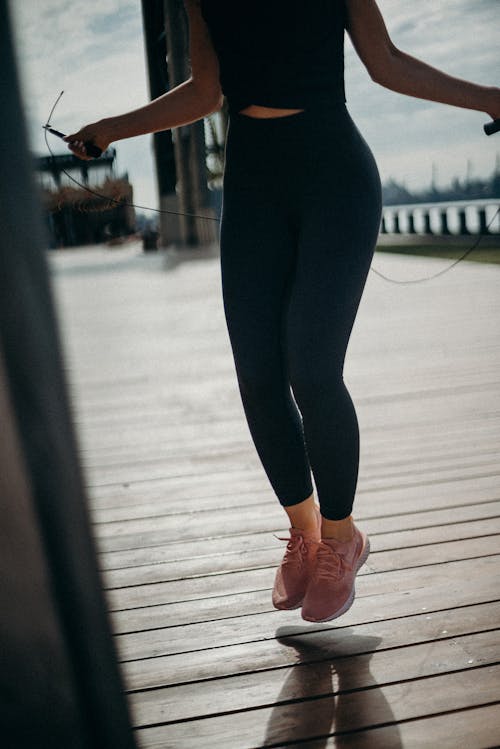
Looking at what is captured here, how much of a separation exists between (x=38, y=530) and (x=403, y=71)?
3.46ft

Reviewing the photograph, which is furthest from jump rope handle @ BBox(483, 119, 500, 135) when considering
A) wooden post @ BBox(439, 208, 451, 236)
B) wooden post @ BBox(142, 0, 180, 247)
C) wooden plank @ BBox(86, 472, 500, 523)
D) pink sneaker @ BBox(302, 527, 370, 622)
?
wooden post @ BBox(142, 0, 180, 247)

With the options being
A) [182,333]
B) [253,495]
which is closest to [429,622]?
[253,495]

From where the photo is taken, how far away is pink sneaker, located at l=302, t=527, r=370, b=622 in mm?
1355

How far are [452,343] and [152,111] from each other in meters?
3.26

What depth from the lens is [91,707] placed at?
593 mm

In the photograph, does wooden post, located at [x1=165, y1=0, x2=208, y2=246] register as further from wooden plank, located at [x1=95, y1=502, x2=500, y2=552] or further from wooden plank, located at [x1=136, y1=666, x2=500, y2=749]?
wooden plank, located at [x1=136, y1=666, x2=500, y2=749]

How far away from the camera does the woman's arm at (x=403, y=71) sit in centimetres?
124

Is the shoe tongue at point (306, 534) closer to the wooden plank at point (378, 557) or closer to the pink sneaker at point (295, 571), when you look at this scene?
the pink sneaker at point (295, 571)

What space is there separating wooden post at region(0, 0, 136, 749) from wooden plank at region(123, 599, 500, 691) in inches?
29.1

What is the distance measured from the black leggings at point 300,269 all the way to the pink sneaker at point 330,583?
8 centimetres

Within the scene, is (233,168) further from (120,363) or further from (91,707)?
(120,363)

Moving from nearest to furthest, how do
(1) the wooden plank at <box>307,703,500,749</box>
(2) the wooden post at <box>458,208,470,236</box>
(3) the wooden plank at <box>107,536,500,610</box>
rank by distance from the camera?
(1) the wooden plank at <box>307,703,500,749</box>, (3) the wooden plank at <box>107,536,500,610</box>, (2) the wooden post at <box>458,208,470,236</box>

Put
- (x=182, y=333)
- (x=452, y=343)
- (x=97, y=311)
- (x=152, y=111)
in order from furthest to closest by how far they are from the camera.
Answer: (x=97, y=311) → (x=182, y=333) → (x=452, y=343) → (x=152, y=111)

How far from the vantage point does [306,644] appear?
1379 millimetres
